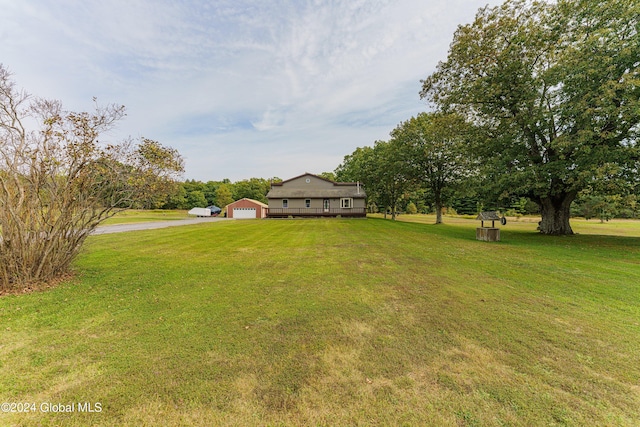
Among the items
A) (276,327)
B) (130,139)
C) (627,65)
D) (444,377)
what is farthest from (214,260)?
(627,65)

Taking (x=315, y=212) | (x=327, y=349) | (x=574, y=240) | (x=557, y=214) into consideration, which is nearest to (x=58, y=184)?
(x=327, y=349)

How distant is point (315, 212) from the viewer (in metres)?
33.2

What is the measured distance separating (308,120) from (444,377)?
2676 cm

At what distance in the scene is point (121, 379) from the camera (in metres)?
2.52

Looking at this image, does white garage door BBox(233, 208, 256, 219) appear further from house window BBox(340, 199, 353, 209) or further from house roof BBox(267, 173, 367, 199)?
house window BBox(340, 199, 353, 209)

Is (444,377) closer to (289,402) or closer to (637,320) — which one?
(289,402)

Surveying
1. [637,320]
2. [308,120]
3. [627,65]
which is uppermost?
[308,120]

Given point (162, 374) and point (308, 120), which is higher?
point (308, 120)

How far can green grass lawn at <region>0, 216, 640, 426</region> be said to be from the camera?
2.16 meters

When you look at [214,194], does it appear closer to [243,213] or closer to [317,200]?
[243,213]

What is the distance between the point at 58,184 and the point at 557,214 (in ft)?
72.1

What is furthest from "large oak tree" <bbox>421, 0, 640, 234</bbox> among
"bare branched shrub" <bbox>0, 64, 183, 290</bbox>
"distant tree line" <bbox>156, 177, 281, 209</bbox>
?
"distant tree line" <bbox>156, 177, 281, 209</bbox>

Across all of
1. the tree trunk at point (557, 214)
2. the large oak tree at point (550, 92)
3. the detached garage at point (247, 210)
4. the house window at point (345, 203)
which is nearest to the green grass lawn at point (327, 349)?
the large oak tree at point (550, 92)

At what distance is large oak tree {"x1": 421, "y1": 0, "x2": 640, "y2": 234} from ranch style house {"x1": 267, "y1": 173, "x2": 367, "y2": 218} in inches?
702
